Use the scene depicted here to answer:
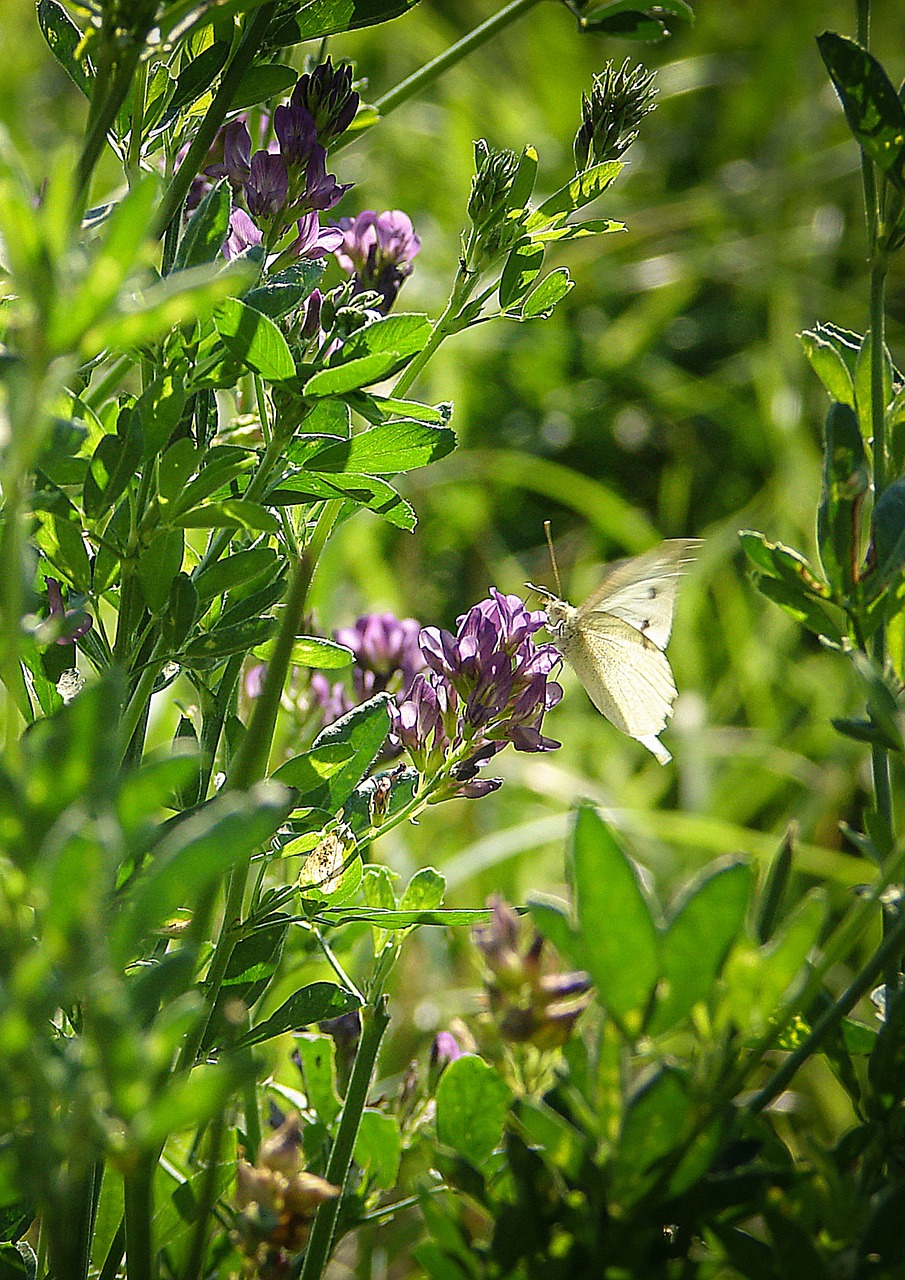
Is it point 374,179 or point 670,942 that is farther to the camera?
point 374,179

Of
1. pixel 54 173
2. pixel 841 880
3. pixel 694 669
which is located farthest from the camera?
pixel 694 669

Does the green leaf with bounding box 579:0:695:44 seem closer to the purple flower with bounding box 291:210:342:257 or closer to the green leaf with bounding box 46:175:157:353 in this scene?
A: the purple flower with bounding box 291:210:342:257

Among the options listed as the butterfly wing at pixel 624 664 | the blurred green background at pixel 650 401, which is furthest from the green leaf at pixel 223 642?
the blurred green background at pixel 650 401

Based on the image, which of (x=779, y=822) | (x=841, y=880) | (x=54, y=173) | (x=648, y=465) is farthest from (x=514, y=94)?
(x=54, y=173)

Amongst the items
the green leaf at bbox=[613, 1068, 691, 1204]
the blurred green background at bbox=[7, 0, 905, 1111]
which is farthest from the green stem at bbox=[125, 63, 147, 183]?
the blurred green background at bbox=[7, 0, 905, 1111]

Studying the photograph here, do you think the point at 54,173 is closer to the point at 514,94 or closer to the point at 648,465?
the point at 648,465

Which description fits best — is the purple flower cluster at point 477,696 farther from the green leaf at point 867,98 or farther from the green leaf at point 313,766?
the green leaf at point 867,98

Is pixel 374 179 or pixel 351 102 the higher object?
pixel 351 102
